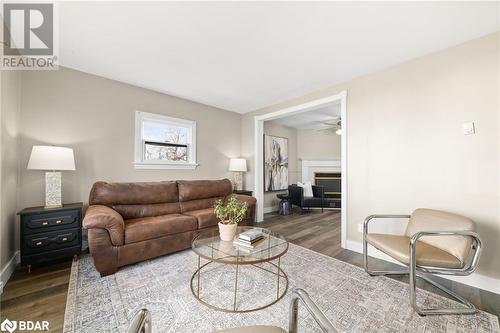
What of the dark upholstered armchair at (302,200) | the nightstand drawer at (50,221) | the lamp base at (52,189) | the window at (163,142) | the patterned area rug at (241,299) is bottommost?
the patterned area rug at (241,299)

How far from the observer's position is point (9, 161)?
82.9 inches

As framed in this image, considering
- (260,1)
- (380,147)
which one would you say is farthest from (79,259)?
(380,147)

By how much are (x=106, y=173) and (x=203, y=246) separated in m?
2.15

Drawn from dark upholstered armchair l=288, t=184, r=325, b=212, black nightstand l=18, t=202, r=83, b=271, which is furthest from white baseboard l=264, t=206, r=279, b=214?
black nightstand l=18, t=202, r=83, b=271

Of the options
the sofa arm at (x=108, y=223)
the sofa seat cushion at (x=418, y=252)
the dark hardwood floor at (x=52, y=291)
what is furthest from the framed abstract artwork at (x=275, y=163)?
the sofa arm at (x=108, y=223)

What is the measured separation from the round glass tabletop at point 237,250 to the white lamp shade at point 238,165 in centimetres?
223

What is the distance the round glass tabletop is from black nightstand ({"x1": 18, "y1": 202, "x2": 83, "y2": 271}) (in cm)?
159

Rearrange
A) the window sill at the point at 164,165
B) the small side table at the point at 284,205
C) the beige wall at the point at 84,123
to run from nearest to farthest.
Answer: the beige wall at the point at 84,123 → the window sill at the point at 164,165 → the small side table at the point at 284,205

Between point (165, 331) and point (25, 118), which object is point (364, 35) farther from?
point (25, 118)

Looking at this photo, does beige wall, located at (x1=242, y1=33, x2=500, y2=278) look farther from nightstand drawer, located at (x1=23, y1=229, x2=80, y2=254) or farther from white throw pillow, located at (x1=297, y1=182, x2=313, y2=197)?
nightstand drawer, located at (x1=23, y1=229, x2=80, y2=254)

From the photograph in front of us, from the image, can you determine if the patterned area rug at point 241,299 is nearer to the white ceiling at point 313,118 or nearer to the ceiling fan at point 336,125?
the ceiling fan at point 336,125

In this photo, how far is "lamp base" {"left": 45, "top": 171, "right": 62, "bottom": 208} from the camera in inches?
91.8

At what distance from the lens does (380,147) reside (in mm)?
2646
